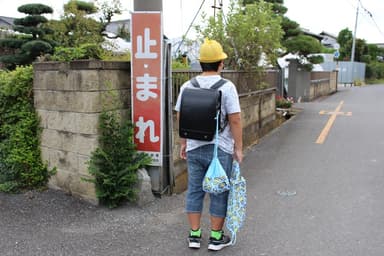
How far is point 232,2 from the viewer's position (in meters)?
8.13

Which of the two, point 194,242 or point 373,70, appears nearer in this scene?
point 194,242

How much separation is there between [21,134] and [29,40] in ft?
22.6

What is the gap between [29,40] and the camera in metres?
10.7

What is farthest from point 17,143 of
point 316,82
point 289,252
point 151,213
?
point 316,82

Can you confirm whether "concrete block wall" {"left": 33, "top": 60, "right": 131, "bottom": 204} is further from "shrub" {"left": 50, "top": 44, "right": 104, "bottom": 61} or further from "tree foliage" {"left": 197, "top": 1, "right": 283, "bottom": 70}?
"tree foliage" {"left": 197, "top": 1, "right": 283, "bottom": 70}

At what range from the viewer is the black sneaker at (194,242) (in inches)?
135

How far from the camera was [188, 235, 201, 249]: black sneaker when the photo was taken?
3.43m

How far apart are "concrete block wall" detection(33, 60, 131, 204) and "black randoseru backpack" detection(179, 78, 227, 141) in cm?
125

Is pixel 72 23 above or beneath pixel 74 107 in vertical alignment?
above

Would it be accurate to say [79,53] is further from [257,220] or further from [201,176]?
[257,220]

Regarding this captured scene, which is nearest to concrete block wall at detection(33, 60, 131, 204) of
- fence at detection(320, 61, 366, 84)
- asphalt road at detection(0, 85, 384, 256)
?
asphalt road at detection(0, 85, 384, 256)

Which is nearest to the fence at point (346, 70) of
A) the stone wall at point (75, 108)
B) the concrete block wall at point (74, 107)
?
the stone wall at point (75, 108)

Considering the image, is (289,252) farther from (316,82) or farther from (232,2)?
(316,82)

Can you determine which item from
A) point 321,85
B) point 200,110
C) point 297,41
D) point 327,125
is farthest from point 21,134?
point 321,85
